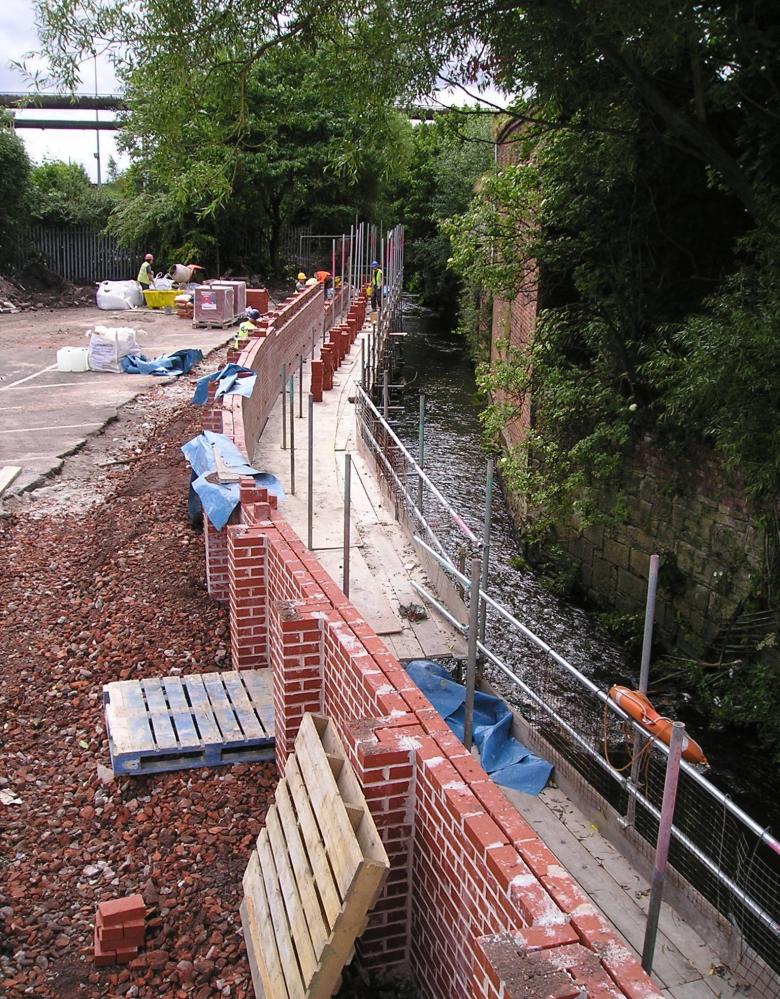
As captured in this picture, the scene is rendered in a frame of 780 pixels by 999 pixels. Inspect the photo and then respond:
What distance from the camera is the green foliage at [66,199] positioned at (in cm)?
4009

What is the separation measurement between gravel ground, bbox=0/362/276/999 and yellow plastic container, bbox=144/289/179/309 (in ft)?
79.0

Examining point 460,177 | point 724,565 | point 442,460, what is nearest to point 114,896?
point 724,565

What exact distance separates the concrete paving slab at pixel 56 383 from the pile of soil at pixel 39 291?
4.79 ft

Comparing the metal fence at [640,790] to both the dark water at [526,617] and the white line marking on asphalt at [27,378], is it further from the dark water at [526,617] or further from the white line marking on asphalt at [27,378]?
the white line marking on asphalt at [27,378]

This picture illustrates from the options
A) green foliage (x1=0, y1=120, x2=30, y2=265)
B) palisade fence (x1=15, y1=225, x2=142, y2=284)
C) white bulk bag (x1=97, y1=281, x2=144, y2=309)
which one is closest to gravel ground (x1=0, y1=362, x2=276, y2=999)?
white bulk bag (x1=97, y1=281, x2=144, y2=309)

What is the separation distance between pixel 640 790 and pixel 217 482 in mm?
5009

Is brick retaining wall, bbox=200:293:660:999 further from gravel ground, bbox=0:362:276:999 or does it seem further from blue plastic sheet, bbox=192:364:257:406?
blue plastic sheet, bbox=192:364:257:406

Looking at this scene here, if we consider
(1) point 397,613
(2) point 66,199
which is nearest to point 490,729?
(1) point 397,613

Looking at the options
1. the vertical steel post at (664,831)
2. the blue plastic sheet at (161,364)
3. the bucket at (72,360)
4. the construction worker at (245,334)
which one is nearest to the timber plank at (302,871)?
the vertical steel post at (664,831)

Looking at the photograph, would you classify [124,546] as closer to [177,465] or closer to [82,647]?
[82,647]

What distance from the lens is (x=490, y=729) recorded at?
7.13 m

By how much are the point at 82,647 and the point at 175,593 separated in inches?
43.4

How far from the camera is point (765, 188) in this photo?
30.6 ft

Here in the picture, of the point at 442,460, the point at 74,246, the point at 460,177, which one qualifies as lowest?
the point at 442,460
